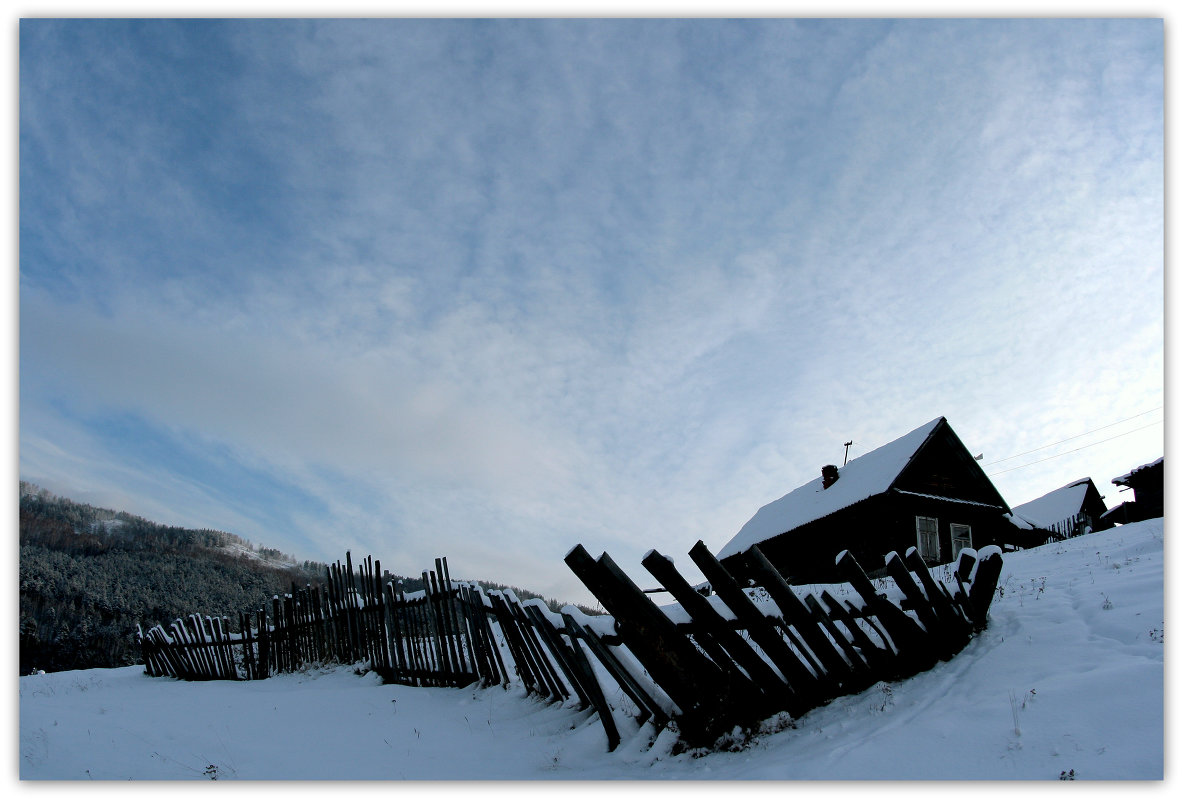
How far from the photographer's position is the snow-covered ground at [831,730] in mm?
3131

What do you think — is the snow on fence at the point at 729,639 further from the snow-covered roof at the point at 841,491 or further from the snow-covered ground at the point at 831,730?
the snow-covered roof at the point at 841,491

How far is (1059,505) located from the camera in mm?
36438

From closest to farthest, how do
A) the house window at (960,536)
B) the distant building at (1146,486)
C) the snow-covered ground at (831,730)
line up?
the snow-covered ground at (831,730)
the house window at (960,536)
the distant building at (1146,486)

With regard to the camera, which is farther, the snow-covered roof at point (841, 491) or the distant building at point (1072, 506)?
the distant building at point (1072, 506)

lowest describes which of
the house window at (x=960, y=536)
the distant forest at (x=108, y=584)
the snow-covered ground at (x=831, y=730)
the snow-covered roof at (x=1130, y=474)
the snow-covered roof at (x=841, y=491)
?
the snow-covered ground at (x=831, y=730)

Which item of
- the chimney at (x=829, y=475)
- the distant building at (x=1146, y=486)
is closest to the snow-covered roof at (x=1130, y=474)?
the distant building at (x=1146, y=486)

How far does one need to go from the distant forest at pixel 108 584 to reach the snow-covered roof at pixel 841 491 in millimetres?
22880

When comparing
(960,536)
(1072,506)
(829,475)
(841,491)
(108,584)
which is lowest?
(960,536)

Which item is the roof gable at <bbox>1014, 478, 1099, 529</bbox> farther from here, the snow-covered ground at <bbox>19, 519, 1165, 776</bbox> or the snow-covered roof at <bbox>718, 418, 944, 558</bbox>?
the snow-covered ground at <bbox>19, 519, 1165, 776</bbox>

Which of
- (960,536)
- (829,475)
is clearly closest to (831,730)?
(960,536)

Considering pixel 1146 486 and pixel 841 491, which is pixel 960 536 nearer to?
pixel 841 491

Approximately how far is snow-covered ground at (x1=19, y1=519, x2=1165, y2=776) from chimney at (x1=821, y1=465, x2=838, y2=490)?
49.3 feet

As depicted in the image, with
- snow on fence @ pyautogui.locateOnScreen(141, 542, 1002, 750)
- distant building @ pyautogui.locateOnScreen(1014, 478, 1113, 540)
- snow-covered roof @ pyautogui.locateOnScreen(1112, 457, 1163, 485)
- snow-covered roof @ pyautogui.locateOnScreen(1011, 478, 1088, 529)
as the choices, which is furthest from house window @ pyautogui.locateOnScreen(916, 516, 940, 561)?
snow-covered roof @ pyautogui.locateOnScreen(1011, 478, 1088, 529)

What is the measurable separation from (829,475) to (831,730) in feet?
65.6
